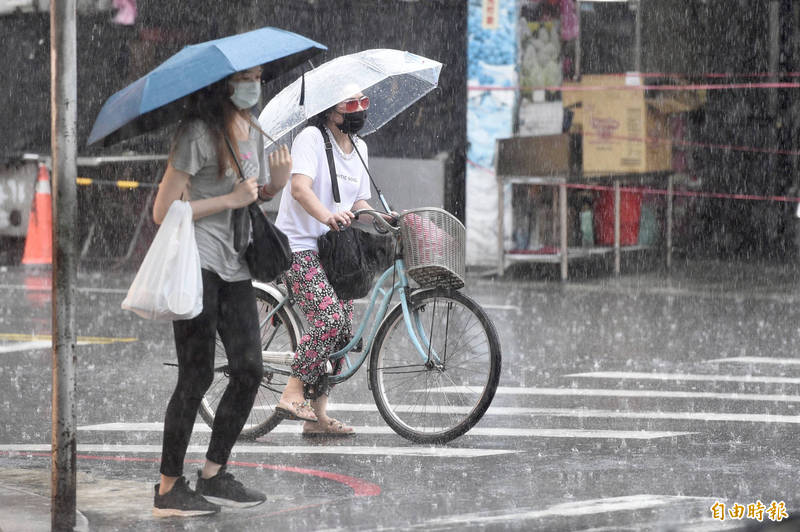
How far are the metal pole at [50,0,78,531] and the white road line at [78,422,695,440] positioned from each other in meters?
2.57

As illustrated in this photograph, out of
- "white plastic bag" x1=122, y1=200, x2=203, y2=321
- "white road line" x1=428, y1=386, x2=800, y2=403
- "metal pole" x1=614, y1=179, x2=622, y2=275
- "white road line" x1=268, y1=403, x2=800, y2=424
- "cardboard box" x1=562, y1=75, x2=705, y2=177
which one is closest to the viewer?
"white plastic bag" x1=122, y1=200, x2=203, y2=321

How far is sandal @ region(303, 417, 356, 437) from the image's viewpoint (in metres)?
8.14

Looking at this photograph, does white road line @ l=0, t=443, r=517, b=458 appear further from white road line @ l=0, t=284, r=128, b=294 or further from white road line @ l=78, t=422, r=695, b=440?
white road line @ l=0, t=284, r=128, b=294

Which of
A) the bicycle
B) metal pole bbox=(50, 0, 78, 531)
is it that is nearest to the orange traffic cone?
the bicycle

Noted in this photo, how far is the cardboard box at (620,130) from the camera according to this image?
1773 cm

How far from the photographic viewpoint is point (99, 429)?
27.6 ft

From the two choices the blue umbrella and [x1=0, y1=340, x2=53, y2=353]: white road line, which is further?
[x1=0, y1=340, x2=53, y2=353]: white road line

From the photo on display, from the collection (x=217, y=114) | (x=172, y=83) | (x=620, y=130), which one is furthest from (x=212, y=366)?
(x=620, y=130)

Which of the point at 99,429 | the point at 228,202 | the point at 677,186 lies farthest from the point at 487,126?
the point at 228,202

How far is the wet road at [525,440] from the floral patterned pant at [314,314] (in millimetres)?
444

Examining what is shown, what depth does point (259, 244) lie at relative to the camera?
6.36m

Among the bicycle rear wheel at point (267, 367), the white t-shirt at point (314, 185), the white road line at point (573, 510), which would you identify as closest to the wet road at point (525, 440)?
the white road line at point (573, 510)

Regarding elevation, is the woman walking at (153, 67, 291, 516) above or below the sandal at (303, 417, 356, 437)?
above

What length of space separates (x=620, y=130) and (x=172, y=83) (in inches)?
483
